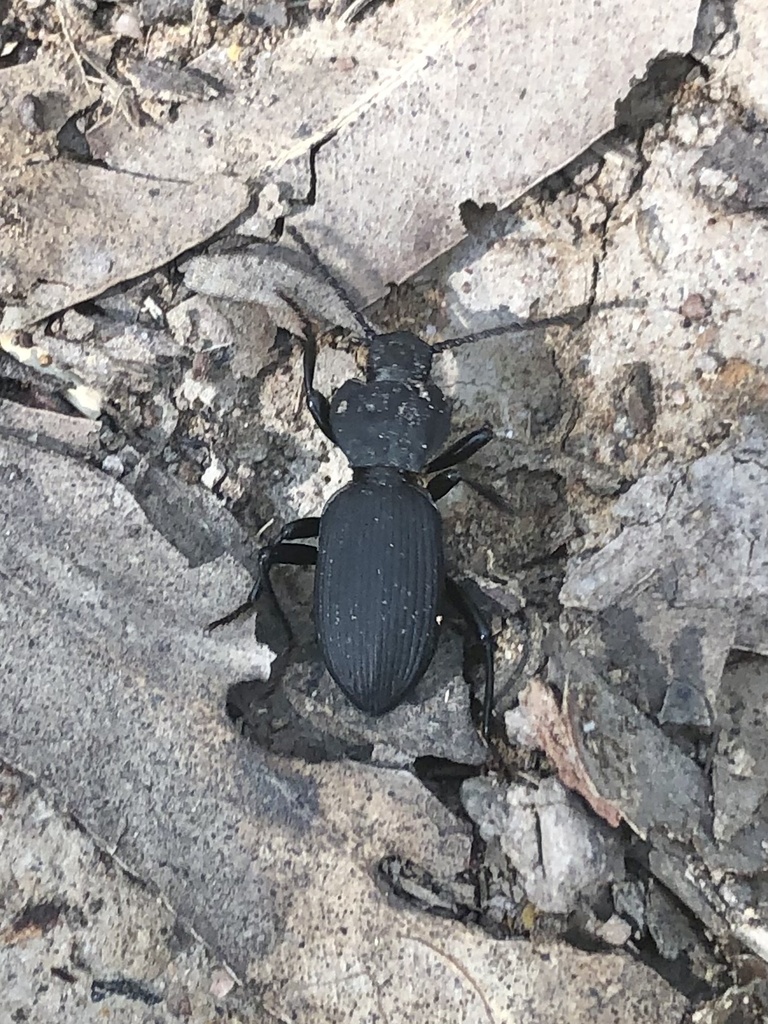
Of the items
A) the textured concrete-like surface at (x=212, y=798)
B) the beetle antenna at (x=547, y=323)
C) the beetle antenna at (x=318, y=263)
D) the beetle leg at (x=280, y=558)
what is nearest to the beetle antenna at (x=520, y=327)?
the beetle antenna at (x=547, y=323)

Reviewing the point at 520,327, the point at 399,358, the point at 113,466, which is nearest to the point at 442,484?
the point at 399,358

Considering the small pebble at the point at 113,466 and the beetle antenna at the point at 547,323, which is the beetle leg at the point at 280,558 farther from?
the beetle antenna at the point at 547,323

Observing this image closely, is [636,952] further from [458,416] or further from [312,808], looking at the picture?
[458,416]

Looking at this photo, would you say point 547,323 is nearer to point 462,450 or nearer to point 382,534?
point 462,450

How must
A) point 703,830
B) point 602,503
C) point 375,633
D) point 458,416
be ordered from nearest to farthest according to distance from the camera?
point 703,830 < point 375,633 < point 602,503 < point 458,416

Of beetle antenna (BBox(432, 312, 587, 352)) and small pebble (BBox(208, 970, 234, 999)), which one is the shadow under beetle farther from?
small pebble (BBox(208, 970, 234, 999))

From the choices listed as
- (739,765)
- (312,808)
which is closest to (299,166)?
(312,808)

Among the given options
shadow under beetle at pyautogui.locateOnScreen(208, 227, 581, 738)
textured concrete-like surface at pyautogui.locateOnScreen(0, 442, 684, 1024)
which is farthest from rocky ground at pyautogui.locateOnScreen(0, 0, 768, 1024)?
shadow under beetle at pyautogui.locateOnScreen(208, 227, 581, 738)
